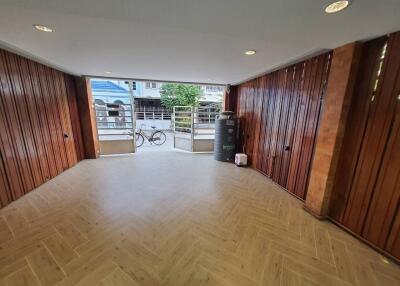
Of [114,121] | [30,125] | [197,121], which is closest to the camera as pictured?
[30,125]

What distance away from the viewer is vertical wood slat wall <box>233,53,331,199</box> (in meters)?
2.88

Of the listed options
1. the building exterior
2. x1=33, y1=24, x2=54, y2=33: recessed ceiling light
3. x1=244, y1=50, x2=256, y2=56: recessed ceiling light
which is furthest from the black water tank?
x1=33, y1=24, x2=54, y2=33: recessed ceiling light

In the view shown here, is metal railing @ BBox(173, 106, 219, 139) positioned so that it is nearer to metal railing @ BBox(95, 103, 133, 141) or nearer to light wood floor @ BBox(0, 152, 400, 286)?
metal railing @ BBox(95, 103, 133, 141)

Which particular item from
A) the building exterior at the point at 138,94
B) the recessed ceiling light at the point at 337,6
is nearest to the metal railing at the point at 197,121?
the building exterior at the point at 138,94

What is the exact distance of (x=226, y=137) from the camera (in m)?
5.39

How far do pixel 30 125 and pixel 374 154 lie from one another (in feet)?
18.6

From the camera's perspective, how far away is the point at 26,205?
9.12ft

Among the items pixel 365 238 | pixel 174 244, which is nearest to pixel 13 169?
pixel 174 244

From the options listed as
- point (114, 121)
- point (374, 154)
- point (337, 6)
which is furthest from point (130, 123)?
point (374, 154)

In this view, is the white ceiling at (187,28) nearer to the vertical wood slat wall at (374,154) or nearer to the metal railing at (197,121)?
the vertical wood slat wall at (374,154)

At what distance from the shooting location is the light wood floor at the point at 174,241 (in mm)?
1645

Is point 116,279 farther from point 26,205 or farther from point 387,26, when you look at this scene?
point 387,26

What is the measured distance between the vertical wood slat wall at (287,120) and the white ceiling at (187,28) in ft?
1.57

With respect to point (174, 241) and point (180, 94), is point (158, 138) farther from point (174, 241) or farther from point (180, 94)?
point (174, 241)
